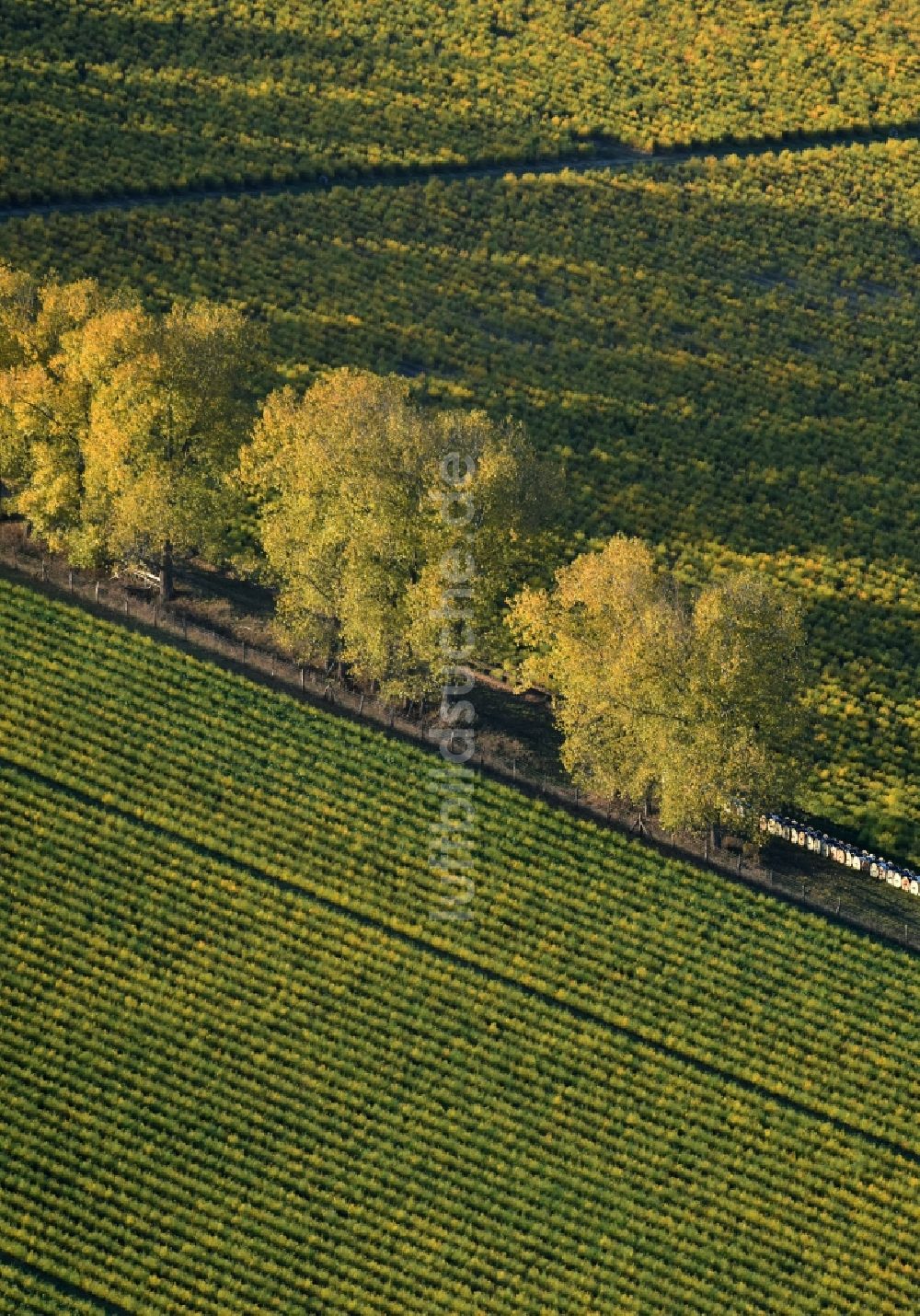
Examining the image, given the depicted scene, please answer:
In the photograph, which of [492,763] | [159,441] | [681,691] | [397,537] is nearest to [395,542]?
[397,537]

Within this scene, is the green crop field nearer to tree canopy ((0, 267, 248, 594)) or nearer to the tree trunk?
tree canopy ((0, 267, 248, 594))

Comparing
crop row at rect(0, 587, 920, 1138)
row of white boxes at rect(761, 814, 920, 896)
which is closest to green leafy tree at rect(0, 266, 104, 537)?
crop row at rect(0, 587, 920, 1138)

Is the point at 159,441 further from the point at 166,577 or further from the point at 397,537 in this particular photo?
the point at 397,537

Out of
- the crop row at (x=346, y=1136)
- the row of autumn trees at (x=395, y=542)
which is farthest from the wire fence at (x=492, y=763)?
the crop row at (x=346, y=1136)

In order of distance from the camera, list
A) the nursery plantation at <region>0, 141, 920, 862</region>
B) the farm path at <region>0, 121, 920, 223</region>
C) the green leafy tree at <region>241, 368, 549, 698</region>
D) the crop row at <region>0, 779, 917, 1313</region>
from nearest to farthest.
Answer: the crop row at <region>0, 779, 917, 1313</region>
the green leafy tree at <region>241, 368, 549, 698</region>
the nursery plantation at <region>0, 141, 920, 862</region>
the farm path at <region>0, 121, 920, 223</region>

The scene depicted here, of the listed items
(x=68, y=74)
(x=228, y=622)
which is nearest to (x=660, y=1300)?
(x=228, y=622)

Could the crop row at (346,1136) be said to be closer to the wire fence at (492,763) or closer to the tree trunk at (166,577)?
the wire fence at (492,763)
